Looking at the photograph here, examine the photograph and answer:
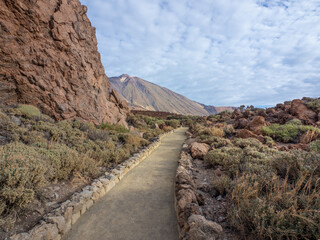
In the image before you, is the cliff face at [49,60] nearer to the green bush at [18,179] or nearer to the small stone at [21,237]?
the green bush at [18,179]

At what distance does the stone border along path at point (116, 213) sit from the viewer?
3037 mm

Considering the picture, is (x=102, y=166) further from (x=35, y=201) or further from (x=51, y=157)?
(x=35, y=201)

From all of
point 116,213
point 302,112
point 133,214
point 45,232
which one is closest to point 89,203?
point 116,213

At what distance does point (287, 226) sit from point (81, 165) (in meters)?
5.01

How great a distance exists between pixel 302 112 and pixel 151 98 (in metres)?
128

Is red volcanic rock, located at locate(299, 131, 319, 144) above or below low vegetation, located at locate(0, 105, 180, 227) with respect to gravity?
above

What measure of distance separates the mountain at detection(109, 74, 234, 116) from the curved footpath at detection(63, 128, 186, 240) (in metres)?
109

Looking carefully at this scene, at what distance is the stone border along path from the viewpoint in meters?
3.04

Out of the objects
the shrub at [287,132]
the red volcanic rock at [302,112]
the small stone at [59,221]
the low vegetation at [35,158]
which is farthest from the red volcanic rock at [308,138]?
the small stone at [59,221]

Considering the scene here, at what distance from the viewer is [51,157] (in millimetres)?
4488

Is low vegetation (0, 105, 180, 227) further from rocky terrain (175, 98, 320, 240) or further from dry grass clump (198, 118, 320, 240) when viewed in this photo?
dry grass clump (198, 118, 320, 240)

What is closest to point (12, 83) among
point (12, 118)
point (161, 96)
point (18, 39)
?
point (18, 39)

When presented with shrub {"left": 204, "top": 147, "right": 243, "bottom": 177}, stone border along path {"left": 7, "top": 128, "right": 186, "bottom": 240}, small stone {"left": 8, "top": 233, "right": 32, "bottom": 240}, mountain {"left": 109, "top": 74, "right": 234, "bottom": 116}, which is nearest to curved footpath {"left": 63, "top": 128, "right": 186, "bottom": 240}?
stone border along path {"left": 7, "top": 128, "right": 186, "bottom": 240}

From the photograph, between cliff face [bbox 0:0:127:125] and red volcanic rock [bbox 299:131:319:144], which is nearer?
red volcanic rock [bbox 299:131:319:144]
